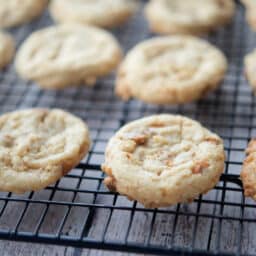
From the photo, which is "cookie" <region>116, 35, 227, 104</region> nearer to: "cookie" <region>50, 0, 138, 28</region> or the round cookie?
the round cookie

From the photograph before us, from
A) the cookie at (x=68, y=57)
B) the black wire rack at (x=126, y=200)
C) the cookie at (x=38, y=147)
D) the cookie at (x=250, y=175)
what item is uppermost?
the cookie at (x=38, y=147)

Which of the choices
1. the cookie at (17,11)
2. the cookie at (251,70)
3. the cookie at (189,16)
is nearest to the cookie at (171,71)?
the cookie at (251,70)

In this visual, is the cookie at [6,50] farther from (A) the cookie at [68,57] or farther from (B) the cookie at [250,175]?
(B) the cookie at [250,175]

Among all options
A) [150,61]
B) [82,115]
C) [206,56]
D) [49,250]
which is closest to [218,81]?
[206,56]

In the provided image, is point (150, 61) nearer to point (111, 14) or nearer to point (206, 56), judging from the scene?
point (206, 56)

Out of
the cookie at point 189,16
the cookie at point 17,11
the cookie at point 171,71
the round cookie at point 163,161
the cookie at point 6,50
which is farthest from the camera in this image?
the cookie at point 17,11

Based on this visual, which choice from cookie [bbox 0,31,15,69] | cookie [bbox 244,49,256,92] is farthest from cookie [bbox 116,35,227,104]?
cookie [bbox 0,31,15,69]
